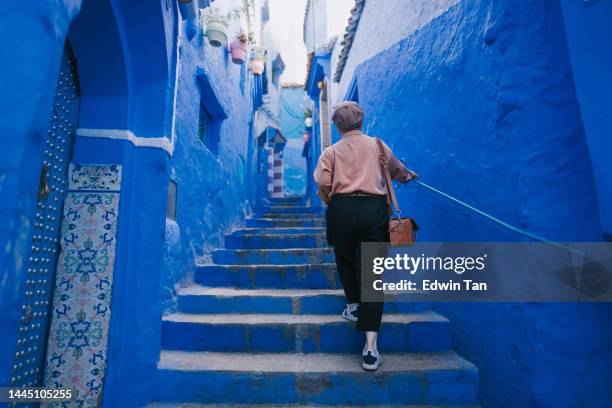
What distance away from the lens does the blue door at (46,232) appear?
5.79 ft

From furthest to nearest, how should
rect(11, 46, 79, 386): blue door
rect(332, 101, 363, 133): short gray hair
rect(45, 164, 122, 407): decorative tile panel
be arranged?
1. rect(332, 101, 363, 133): short gray hair
2. rect(45, 164, 122, 407): decorative tile panel
3. rect(11, 46, 79, 386): blue door

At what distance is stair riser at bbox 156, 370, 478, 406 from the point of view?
2.00 m

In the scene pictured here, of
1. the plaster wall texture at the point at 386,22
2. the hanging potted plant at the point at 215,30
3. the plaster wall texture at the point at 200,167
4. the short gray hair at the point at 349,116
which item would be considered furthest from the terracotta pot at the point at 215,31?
the short gray hair at the point at 349,116

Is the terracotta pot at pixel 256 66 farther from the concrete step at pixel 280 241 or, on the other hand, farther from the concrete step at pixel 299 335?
the concrete step at pixel 299 335

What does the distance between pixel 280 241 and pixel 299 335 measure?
195cm

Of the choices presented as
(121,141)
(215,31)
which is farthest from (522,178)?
(215,31)

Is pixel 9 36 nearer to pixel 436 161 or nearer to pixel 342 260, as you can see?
pixel 342 260

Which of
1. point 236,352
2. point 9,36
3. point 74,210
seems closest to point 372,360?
point 236,352

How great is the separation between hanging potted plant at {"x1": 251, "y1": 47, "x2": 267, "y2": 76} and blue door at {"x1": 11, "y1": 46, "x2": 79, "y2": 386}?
5635 mm

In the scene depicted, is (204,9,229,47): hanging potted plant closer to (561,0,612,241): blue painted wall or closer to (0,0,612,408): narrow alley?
(0,0,612,408): narrow alley

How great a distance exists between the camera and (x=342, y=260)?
A: 2342mm

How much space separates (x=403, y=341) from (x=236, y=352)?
1242 mm

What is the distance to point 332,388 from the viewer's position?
79.5 inches

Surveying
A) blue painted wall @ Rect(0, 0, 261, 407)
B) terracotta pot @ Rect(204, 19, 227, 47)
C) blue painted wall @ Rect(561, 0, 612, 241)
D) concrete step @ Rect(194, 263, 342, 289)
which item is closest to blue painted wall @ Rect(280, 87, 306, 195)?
terracotta pot @ Rect(204, 19, 227, 47)
